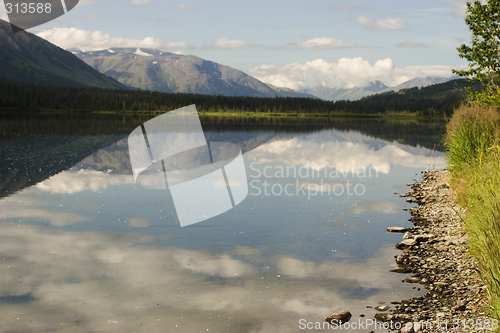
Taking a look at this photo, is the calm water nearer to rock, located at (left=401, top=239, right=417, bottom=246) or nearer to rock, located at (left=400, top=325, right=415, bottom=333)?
rock, located at (left=401, top=239, right=417, bottom=246)

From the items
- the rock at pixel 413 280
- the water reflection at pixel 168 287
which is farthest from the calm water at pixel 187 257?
the rock at pixel 413 280

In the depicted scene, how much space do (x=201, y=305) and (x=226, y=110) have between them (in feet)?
597

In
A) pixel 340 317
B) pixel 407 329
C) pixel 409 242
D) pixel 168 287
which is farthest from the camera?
pixel 409 242

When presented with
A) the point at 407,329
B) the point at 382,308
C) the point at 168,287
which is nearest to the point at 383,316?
the point at 382,308

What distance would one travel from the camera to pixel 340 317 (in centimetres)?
905

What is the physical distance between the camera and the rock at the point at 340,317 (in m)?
9.00

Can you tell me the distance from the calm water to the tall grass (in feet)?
6.49

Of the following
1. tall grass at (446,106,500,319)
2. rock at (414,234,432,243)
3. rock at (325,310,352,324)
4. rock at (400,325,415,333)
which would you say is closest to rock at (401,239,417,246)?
rock at (414,234,432,243)

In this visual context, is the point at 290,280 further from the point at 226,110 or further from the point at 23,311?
the point at 226,110

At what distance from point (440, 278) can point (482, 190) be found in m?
2.65

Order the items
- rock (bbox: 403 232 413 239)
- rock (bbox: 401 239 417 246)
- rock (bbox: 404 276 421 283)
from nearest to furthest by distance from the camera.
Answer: rock (bbox: 404 276 421 283) → rock (bbox: 401 239 417 246) → rock (bbox: 403 232 413 239)

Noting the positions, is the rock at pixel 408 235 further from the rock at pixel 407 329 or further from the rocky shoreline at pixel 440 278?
the rock at pixel 407 329

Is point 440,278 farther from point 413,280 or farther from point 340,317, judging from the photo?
point 340,317

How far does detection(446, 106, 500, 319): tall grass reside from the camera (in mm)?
8075
